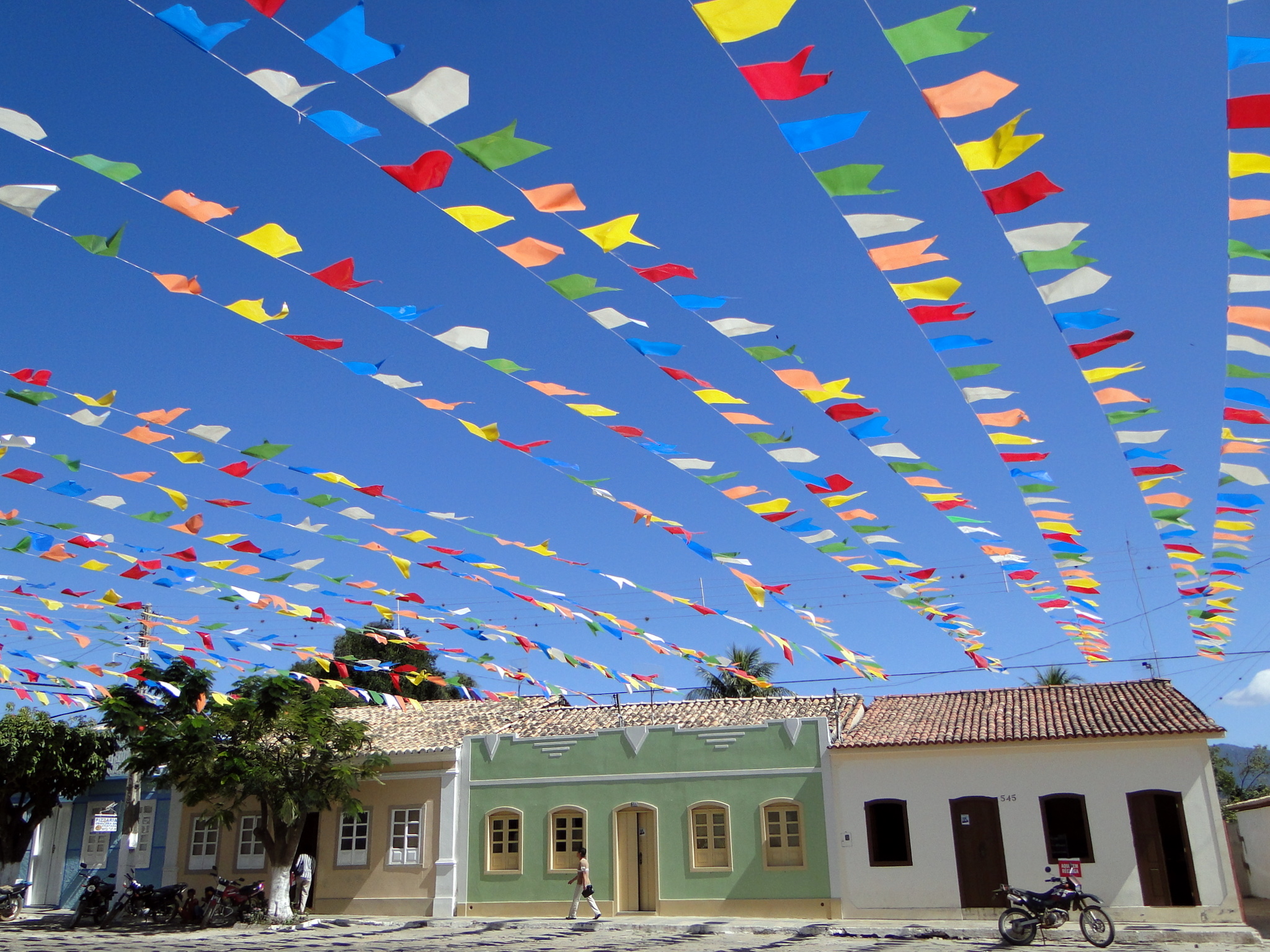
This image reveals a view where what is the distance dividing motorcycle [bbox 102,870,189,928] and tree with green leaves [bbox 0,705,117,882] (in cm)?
349

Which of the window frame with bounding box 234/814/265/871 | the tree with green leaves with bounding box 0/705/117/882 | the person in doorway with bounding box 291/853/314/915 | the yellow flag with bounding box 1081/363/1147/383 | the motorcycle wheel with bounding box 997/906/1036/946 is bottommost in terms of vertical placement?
the motorcycle wheel with bounding box 997/906/1036/946

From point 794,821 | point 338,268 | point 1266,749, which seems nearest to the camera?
point 338,268

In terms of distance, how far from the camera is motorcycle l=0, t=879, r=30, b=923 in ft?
58.9

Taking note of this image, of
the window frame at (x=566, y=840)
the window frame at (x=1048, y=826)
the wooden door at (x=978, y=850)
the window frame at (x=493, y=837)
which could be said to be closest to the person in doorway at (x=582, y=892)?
the window frame at (x=566, y=840)

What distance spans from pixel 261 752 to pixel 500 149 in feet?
49.1

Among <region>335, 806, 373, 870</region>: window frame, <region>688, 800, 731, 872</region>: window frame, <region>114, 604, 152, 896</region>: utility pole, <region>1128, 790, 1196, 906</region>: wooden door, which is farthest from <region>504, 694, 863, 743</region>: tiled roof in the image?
<region>114, 604, 152, 896</region>: utility pole

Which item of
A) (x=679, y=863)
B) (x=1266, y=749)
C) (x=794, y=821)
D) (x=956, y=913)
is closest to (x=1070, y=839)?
(x=956, y=913)

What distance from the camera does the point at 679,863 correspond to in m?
17.1

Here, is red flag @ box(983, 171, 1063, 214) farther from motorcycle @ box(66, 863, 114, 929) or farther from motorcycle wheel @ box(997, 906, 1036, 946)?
motorcycle @ box(66, 863, 114, 929)

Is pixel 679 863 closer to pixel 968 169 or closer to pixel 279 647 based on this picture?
pixel 279 647

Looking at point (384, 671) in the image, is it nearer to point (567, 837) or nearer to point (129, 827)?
point (129, 827)

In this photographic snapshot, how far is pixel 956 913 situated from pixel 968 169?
14003 millimetres

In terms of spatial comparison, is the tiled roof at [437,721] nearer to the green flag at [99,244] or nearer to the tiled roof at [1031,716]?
the tiled roof at [1031,716]

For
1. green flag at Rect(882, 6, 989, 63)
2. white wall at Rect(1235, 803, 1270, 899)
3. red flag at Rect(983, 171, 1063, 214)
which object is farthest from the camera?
white wall at Rect(1235, 803, 1270, 899)
